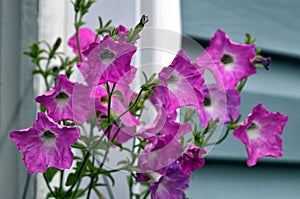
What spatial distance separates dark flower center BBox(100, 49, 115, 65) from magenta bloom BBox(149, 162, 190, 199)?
0.20 meters

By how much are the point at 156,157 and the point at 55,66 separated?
39cm

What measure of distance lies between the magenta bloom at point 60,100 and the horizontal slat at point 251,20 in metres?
0.54

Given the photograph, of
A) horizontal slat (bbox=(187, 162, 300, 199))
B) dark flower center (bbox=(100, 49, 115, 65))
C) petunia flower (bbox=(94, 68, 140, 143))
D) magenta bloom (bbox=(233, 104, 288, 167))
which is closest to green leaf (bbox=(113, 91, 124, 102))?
petunia flower (bbox=(94, 68, 140, 143))

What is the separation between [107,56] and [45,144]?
14 cm

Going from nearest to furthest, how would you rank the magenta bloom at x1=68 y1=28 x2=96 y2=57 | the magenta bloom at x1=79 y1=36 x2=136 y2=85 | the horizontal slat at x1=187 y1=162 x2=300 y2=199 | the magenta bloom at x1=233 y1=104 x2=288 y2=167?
the magenta bloom at x1=79 y1=36 x2=136 y2=85 < the magenta bloom at x1=233 y1=104 x2=288 y2=167 < the magenta bloom at x1=68 y1=28 x2=96 y2=57 < the horizontal slat at x1=187 y1=162 x2=300 y2=199

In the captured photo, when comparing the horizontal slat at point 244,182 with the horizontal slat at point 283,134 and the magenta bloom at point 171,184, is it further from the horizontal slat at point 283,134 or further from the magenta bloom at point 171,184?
the magenta bloom at point 171,184

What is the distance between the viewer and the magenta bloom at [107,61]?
2.08 feet

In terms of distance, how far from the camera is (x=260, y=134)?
854 mm

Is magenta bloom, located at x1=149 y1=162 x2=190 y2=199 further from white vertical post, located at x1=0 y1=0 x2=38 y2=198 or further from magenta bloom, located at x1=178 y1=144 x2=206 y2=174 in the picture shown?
white vertical post, located at x1=0 y1=0 x2=38 y2=198

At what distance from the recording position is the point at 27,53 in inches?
36.6

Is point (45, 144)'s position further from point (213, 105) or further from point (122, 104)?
point (213, 105)

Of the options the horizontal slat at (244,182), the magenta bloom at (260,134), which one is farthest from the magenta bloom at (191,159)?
the horizontal slat at (244,182)

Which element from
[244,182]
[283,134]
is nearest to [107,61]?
[244,182]

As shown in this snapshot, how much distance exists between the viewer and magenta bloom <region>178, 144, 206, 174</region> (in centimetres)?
75
